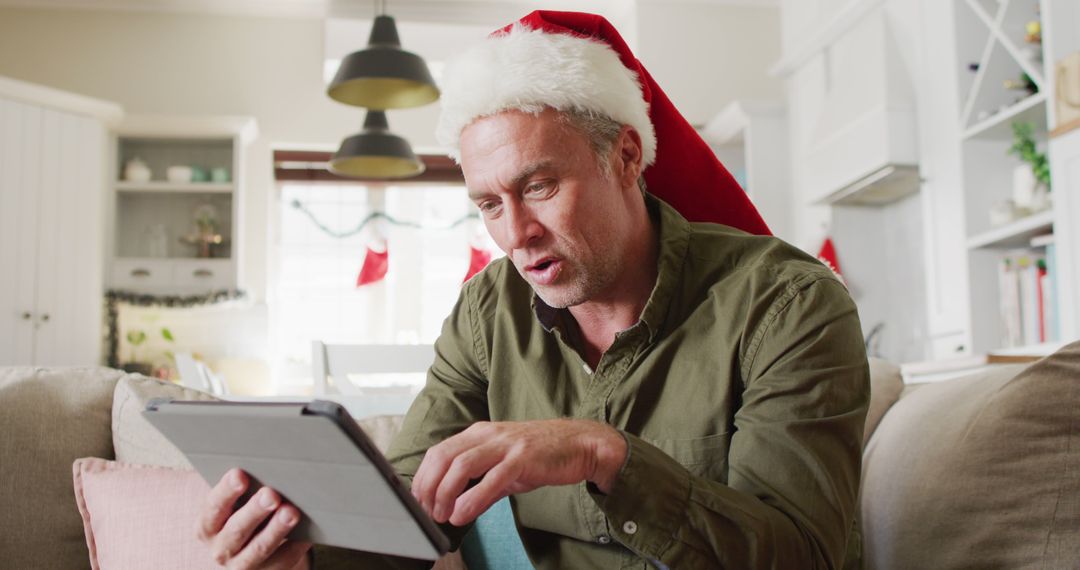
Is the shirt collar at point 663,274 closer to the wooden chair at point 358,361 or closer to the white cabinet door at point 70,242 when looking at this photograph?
the wooden chair at point 358,361

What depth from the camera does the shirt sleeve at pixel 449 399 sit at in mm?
1330

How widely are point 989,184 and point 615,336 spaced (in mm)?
2893

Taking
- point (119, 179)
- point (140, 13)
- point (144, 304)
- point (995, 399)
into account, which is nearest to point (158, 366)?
point (144, 304)

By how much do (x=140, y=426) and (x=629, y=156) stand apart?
2.87ft

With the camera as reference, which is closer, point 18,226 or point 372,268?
point 18,226

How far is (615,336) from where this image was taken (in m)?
1.24

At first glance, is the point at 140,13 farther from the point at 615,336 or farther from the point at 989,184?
the point at 615,336

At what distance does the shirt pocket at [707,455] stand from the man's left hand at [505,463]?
240 mm

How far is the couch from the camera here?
1118mm

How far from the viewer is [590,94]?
1.28 meters

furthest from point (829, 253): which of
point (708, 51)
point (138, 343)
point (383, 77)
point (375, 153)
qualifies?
point (138, 343)

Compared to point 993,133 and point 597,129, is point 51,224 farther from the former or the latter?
point 597,129

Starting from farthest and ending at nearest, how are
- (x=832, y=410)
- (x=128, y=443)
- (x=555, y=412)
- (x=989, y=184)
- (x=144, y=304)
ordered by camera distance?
(x=144, y=304), (x=989, y=184), (x=128, y=443), (x=555, y=412), (x=832, y=410)

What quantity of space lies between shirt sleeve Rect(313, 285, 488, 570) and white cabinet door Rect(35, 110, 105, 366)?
4.70m
